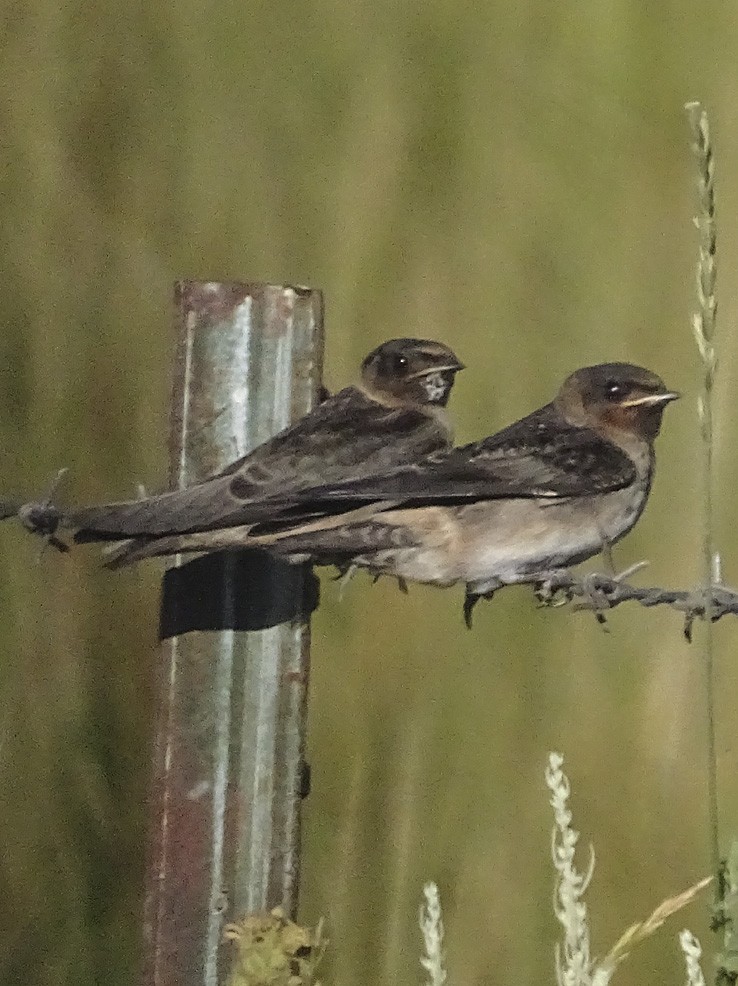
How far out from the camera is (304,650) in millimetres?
1694

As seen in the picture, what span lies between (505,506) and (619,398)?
0.38 m

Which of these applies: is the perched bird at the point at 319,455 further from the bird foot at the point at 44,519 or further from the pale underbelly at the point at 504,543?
the pale underbelly at the point at 504,543

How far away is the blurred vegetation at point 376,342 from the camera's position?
269 centimetres

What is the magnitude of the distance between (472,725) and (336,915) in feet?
1.51

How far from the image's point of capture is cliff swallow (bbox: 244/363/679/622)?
2012 mm

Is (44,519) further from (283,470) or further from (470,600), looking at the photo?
(470,600)

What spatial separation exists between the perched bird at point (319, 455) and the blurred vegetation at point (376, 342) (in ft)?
1.24

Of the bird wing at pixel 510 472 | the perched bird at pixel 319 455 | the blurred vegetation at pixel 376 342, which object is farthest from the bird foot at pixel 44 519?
the blurred vegetation at pixel 376 342

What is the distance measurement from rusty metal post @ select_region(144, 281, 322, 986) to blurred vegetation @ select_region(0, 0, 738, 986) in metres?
1.09

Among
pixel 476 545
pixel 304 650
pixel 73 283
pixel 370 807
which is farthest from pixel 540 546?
pixel 73 283

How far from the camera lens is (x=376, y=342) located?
2830 millimetres

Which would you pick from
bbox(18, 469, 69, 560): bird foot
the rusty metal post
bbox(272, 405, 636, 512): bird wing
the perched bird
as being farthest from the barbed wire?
bbox(18, 469, 69, 560): bird foot

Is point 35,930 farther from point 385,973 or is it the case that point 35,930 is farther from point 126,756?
point 385,973

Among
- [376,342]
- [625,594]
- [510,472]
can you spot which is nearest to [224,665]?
[625,594]
